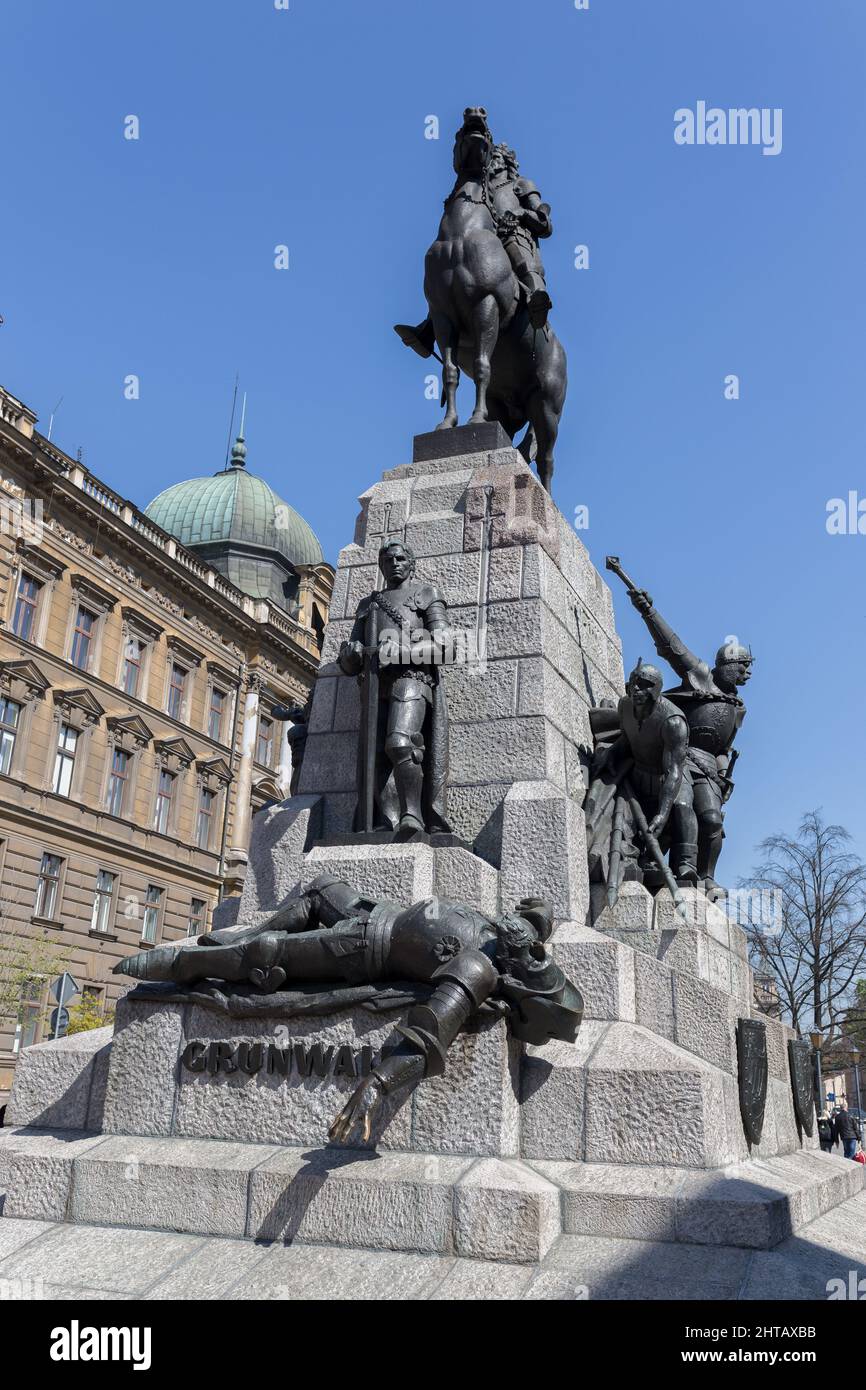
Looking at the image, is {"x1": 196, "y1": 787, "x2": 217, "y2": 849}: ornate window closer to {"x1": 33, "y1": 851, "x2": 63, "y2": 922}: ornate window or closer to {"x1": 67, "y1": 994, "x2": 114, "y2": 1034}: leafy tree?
{"x1": 33, "y1": 851, "x2": 63, "y2": 922}: ornate window

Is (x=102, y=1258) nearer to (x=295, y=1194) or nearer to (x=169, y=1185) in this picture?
(x=169, y=1185)

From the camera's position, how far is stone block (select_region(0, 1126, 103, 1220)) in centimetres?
621

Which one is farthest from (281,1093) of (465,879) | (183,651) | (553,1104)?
(183,651)

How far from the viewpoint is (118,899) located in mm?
34625

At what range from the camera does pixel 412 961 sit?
6.11 metres

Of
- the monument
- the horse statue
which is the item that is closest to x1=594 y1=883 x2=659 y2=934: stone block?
the monument

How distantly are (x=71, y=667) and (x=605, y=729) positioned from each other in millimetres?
27041

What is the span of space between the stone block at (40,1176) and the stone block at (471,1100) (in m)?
1.95

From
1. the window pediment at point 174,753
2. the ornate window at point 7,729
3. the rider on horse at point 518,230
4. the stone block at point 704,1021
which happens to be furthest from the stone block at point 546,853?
the window pediment at point 174,753

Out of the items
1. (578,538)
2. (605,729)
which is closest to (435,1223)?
(605,729)

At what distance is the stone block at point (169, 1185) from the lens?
578cm

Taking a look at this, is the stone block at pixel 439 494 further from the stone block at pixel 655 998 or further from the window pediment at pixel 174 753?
the window pediment at pixel 174 753

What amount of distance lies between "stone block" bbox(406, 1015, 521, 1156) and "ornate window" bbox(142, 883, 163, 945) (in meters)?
31.5
